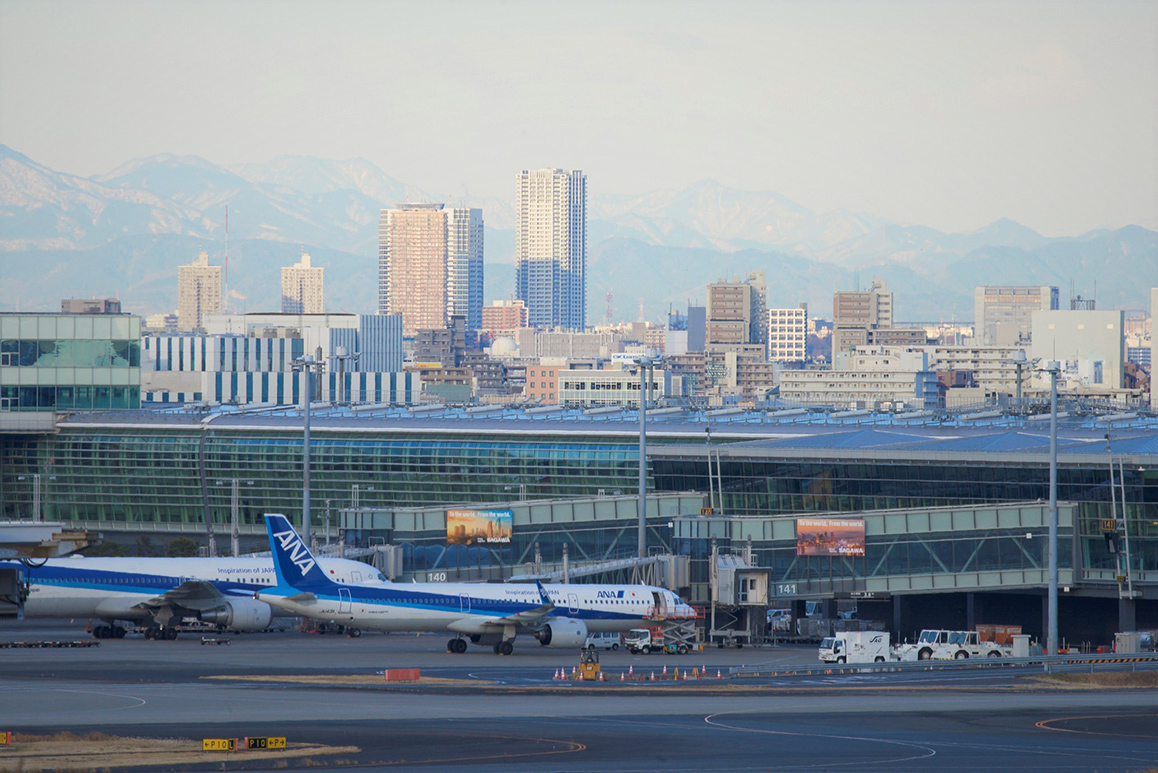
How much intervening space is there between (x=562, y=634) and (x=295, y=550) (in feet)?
41.7

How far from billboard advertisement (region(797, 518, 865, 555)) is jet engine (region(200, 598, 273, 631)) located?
2781 cm

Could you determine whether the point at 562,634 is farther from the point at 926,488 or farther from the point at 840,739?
the point at 926,488

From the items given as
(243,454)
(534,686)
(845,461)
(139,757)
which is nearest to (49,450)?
(243,454)

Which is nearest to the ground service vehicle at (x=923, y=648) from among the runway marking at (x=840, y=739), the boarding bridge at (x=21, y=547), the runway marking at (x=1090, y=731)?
the runway marking at (x=1090, y=731)

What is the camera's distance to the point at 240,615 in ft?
263

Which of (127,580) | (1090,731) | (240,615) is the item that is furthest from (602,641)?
(1090,731)

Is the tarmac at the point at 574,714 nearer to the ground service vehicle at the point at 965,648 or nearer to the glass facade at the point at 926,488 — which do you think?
the ground service vehicle at the point at 965,648

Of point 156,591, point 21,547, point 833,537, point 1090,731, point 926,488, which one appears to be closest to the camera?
point 21,547

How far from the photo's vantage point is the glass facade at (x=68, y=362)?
133m

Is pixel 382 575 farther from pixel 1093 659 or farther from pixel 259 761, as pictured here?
pixel 259 761

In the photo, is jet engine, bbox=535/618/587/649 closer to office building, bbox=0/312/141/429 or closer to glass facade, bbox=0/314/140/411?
office building, bbox=0/312/141/429

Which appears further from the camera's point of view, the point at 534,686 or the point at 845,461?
the point at 845,461

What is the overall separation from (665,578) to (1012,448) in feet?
83.2

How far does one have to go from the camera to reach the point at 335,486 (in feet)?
434
